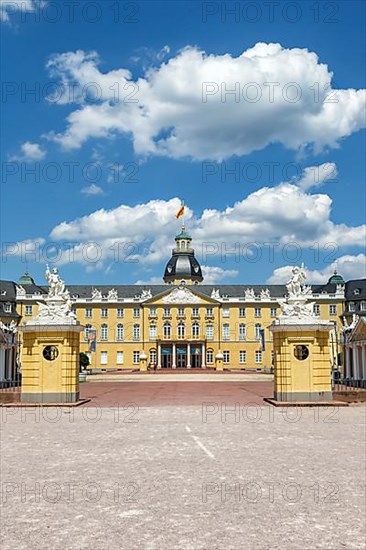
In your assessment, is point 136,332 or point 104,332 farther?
point 136,332

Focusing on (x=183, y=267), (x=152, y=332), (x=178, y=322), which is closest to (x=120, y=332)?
(x=152, y=332)

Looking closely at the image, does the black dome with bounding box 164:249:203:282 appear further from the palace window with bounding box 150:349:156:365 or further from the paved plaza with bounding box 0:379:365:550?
the paved plaza with bounding box 0:379:365:550

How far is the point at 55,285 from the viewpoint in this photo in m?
27.9

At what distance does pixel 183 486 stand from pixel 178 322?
84.5m

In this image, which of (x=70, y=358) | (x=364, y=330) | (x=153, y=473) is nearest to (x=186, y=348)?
(x=364, y=330)

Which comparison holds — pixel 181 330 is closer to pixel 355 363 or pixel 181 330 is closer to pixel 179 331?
pixel 179 331

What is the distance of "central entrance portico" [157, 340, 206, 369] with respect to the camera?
308ft

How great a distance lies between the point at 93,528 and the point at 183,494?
6.84 ft

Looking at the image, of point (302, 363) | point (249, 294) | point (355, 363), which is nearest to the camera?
point (302, 363)

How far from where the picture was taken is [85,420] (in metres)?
20.3

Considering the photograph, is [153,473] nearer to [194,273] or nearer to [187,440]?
[187,440]

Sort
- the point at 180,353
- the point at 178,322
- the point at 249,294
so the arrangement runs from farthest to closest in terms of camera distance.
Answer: the point at 249,294 < the point at 178,322 < the point at 180,353

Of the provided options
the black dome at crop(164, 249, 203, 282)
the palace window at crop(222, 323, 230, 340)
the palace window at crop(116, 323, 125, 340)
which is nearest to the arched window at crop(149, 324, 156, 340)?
the palace window at crop(116, 323, 125, 340)

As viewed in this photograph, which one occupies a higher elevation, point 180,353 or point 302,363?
point 302,363
